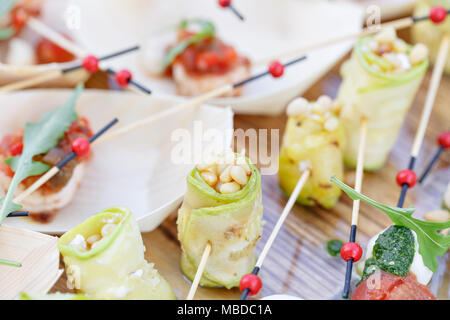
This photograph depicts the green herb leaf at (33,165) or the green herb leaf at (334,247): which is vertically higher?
the green herb leaf at (33,165)

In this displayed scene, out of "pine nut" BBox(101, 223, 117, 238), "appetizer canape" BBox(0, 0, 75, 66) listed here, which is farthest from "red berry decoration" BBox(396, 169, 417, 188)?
"appetizer canape" BBox(0, 0, 75, 66)

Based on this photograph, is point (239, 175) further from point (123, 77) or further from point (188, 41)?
point (188, 41)

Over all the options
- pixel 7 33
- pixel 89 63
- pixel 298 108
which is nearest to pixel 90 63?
pixel 89 63

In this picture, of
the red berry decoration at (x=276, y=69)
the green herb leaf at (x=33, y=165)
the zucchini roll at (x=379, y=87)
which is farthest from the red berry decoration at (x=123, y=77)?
the zucchini roll at (x=379, y=87)

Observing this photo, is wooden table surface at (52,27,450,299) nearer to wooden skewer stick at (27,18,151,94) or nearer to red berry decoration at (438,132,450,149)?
red berry decoration at (438,132,450,149)

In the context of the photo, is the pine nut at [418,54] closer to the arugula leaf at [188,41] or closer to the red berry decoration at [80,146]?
the arugula leaf at [188,41]

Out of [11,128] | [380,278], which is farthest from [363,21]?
[11,128]
